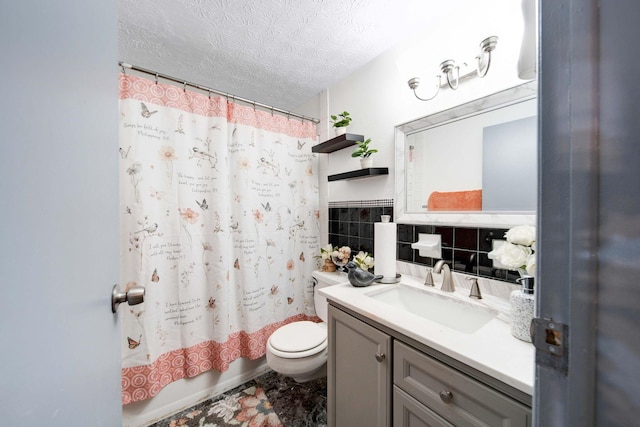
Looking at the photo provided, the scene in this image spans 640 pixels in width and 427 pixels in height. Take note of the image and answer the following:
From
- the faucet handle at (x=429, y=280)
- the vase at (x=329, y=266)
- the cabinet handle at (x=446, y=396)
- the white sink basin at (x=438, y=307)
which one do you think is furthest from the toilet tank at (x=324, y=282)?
the cabinet handle at (x=446, y=396)

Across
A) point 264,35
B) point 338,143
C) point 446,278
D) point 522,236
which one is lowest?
point 446,278

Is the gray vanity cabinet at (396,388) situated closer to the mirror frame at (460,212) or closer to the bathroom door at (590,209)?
the bathroom door at (590,209)

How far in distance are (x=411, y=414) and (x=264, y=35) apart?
1.94 meters

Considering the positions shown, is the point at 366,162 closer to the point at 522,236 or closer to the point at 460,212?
the point at 460,212

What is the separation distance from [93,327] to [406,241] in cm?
140

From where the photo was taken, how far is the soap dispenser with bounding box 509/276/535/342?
2.45ft

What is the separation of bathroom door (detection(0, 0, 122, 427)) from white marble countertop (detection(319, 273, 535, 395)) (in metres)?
0.76

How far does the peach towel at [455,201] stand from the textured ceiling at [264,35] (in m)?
0.95

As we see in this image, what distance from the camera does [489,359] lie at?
2.15ft

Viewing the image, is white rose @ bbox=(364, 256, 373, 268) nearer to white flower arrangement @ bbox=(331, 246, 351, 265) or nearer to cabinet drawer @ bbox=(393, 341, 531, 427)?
white flower arrangement @ bbox=(331, 246, 351, 265)

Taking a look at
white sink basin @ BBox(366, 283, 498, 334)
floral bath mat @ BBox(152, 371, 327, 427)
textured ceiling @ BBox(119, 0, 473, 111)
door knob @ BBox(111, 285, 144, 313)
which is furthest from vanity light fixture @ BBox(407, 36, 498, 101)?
floral bath mat @ BBox(152, 371, 327, 427)

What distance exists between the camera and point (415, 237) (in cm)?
141

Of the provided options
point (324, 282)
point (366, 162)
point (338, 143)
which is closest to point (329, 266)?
point (324, 282)

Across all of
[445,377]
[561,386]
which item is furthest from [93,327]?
[445,377]
